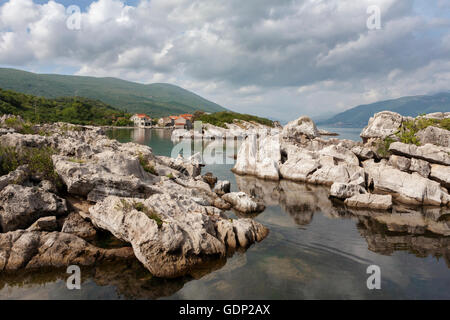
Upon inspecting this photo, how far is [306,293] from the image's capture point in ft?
35.4

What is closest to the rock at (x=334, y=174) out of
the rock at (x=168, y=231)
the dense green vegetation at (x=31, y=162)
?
the rock at (x=168, y=231)

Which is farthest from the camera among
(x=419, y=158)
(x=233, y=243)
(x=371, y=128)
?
(x=371, y=128)

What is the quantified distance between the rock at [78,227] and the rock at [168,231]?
710 mm

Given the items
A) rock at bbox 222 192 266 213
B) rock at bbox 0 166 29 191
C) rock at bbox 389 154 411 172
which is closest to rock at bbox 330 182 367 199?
rock at bbox 389 154 411 172

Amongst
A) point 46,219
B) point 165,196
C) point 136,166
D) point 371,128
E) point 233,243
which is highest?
point 371,128

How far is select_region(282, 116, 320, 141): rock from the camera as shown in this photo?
46.7 metres

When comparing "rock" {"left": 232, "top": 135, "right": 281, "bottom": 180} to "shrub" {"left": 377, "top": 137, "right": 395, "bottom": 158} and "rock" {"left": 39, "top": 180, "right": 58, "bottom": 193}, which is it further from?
"rock" {"left": 39, "top": 180, "right": 58, "bottom": 193}

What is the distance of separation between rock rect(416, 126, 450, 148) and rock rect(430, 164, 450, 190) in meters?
6.09

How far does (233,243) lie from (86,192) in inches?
407

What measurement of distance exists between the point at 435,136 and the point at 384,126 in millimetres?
6584

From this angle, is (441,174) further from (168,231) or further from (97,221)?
(97,221)

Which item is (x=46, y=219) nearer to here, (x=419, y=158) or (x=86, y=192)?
(x=86, y=192)

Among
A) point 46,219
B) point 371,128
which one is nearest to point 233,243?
point 46,219

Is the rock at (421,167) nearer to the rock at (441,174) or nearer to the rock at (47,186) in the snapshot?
the rock at (441,174)
